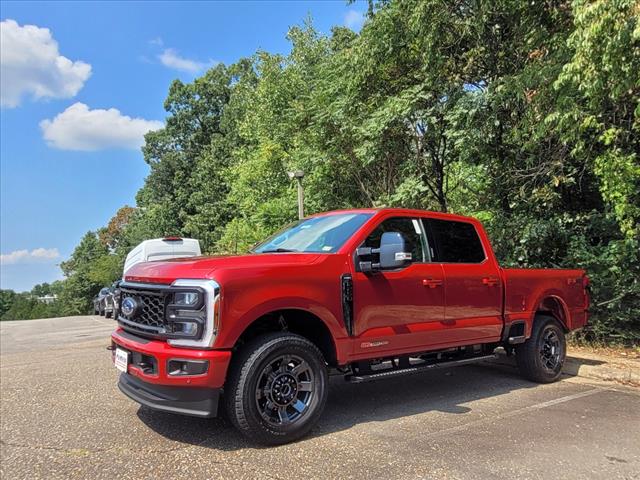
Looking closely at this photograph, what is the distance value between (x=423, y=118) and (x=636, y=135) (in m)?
3.63

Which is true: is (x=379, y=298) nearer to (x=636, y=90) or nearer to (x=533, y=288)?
→ (x=533, y=288)

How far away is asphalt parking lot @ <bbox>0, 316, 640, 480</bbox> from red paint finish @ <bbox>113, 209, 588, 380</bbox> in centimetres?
62

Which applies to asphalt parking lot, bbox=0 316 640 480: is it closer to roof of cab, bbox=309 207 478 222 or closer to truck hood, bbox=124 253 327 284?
truck hood, bbox=124 253 327 284

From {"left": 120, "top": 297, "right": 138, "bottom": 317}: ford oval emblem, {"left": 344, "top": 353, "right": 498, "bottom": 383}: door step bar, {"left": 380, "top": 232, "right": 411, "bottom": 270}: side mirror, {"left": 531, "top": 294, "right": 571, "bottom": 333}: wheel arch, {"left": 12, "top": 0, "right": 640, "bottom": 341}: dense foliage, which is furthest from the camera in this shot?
{"left": 12, "top": 0, "right": 640, "bottom": 341}: dense foliage

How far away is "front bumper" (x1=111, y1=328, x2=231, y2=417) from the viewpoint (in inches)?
145

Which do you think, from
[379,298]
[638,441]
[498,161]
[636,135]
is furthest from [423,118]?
[638,441]

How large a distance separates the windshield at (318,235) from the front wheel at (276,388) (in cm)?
103

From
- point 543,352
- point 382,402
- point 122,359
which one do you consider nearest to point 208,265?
point 122,359

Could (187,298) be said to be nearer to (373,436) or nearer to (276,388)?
(276,388)

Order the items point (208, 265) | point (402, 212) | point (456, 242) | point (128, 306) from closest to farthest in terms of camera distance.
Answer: point (208, 265), point (128, 306), point (402, 212), point (456, 242)

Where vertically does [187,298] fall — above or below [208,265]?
below

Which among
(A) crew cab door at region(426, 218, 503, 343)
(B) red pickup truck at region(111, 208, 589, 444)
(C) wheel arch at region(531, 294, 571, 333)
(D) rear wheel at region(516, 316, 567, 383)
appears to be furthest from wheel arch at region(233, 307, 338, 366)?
(C) wheel arch at region(531, 294, 571, 333)

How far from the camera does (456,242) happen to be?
5.58 m

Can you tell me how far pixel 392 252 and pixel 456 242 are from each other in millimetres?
1489
